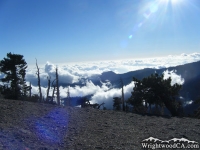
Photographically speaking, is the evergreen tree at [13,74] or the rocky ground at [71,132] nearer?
the rocky ground at [71,132]

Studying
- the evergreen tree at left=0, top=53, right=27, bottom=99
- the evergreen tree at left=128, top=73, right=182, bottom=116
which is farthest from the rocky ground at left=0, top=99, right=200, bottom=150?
the evergreen tree at left=0, top=53, right=27, bottom=99

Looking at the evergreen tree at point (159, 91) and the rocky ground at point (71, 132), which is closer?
the rocky ground at point (71, 132)

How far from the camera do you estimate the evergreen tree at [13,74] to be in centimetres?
3225

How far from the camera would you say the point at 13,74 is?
3347cm

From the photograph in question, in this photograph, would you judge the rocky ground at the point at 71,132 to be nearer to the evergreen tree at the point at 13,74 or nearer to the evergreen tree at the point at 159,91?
the evergreen tree at the point at 159,91

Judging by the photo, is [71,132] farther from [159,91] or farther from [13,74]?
[13,74]

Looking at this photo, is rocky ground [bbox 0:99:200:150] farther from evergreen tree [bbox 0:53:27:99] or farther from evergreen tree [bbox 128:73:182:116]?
evergreen tree [bbox 0:53:27:99]

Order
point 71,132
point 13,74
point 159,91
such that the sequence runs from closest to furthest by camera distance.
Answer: point 71,132 < point 159,91 < point 13,74

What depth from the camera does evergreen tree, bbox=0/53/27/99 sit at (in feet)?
106

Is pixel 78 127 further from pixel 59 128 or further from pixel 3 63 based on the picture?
pixel 3 63

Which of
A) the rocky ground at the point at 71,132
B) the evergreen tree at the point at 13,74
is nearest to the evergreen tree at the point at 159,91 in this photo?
the rocky ground at the point at 71,132

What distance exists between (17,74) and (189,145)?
104 feet

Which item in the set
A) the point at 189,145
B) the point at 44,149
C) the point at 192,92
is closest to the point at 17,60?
the point at 44,149

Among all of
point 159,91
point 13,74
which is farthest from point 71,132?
point 13,74
